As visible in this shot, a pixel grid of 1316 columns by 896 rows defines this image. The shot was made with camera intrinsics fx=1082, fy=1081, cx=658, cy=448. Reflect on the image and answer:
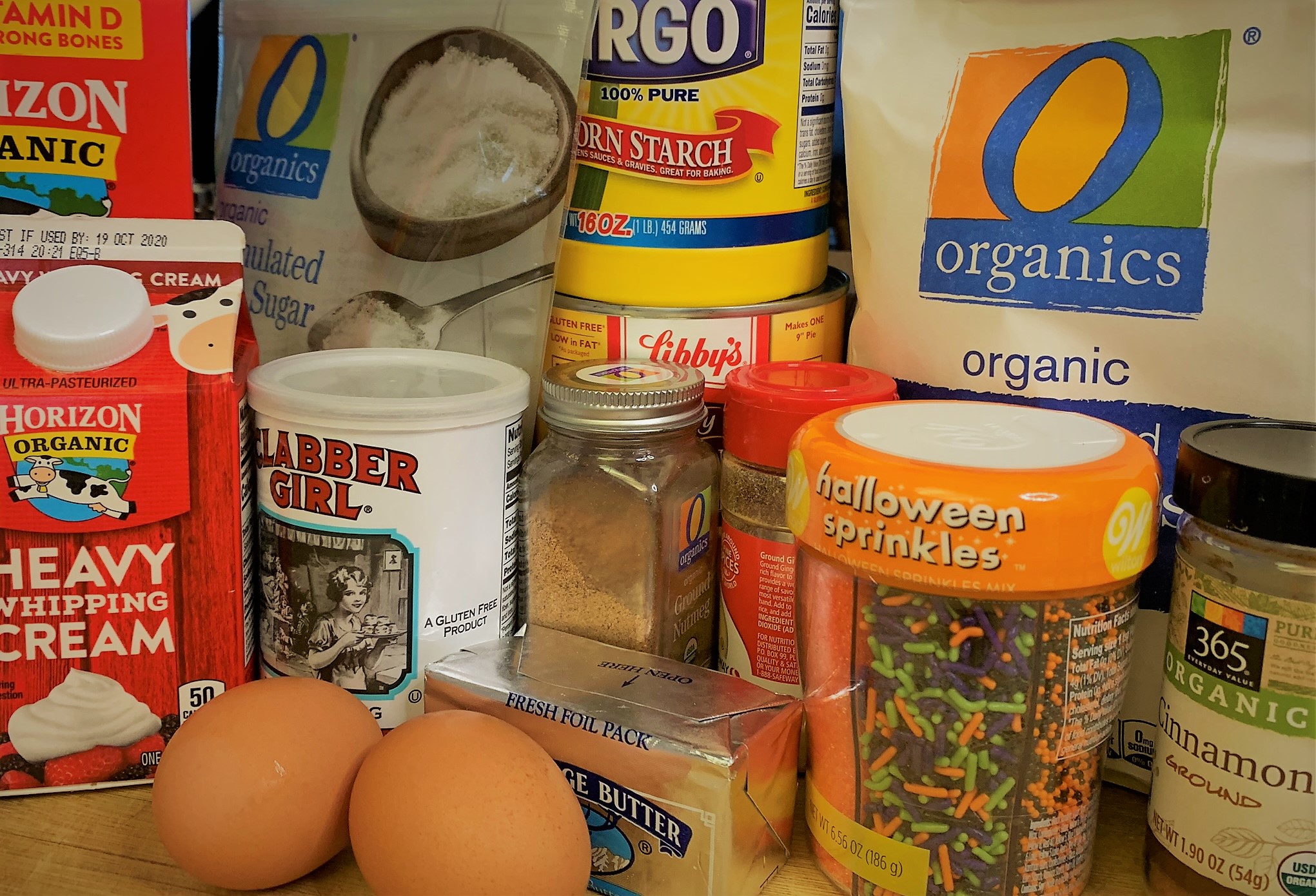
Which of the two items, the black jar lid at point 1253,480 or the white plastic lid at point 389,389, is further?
the white plastic lid at point 389,389

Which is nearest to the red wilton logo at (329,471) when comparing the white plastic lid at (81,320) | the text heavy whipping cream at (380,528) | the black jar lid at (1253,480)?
the text heavy whipping cream at (380,528)

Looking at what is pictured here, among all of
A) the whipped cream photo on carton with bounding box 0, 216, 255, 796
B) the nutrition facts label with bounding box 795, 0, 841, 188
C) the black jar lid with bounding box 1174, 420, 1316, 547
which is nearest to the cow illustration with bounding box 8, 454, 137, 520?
the whipped cream photo on carton with bounding box 0, 216, 255, 796

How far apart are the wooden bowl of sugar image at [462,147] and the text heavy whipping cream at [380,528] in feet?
0.59

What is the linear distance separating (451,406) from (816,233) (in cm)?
37

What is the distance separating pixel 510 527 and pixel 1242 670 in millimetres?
490

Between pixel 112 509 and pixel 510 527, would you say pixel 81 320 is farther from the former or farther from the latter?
pixel 510 527

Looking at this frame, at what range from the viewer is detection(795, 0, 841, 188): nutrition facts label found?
33.6 inches

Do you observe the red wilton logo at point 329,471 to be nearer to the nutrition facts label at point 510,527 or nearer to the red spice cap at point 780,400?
the nutrition facts label at point 510,527

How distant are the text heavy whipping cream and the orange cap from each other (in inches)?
9.5

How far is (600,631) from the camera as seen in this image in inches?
32.4

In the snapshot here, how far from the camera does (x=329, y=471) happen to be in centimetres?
75

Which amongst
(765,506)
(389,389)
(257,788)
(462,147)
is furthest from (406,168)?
(257,788)

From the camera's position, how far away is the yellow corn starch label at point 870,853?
0.64 metres

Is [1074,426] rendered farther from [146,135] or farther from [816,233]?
[146,135]
